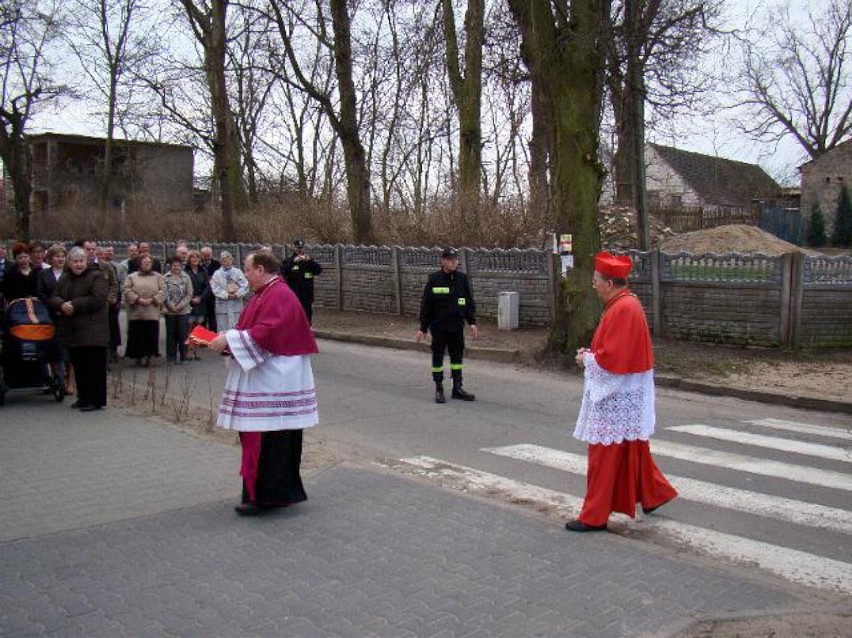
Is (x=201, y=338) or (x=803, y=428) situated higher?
(x=201, y=338)

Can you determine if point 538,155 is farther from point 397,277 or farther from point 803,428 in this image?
point 803,428

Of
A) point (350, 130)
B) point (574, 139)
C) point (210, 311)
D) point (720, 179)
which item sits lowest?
point (210, 311)

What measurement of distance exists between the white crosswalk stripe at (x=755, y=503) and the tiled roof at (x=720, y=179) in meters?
58.6

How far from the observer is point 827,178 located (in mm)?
52969

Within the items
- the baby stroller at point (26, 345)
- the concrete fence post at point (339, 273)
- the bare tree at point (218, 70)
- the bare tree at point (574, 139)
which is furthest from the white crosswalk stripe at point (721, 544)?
the bare tree at point (218, 70)

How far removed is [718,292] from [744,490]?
25.5 feet

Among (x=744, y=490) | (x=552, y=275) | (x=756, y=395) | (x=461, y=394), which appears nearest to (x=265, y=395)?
(x=744, y=490)

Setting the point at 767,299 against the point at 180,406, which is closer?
the point at 180,406

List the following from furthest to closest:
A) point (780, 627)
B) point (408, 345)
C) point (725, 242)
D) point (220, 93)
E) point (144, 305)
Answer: point (725, 242) → point (220, 93) → point (408, 345) → point (144, 305) → point (780, 627)

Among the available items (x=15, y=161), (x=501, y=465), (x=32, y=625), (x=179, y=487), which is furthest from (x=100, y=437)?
(x=15, y=161)

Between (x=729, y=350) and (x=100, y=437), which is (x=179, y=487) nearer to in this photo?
(x=100, y=437)

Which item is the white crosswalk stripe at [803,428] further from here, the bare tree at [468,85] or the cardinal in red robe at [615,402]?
the bare tree at [468,85]

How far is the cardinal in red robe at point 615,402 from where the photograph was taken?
19.7ft

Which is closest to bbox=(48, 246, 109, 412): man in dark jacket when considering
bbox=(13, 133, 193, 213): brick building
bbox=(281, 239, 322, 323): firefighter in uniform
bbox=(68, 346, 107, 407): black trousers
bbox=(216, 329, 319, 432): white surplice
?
bbox=(68, 346, 107, 407): black trousers
